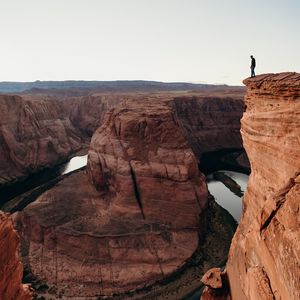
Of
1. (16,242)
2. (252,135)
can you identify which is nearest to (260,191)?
(252,135)

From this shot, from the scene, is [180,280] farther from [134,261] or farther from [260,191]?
[260,191]

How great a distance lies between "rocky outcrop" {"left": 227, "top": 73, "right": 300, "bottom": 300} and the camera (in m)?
9.44

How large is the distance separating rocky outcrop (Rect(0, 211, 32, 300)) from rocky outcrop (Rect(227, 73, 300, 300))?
9.58 m

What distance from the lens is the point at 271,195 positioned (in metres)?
12.2

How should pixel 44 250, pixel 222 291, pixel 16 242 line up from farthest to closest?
pixel 44 250, pixel 222 291, pixel 16 242

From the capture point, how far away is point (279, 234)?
9812 mm

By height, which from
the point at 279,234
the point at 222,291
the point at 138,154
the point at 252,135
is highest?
the point at 252,135

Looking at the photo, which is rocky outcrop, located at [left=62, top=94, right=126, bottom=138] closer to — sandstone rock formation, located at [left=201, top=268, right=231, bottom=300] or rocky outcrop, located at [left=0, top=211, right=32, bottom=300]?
rocky outcrop, located at [left=0, top=211, right=32, bottom=300]

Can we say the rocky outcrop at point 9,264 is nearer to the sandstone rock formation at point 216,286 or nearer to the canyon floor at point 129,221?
the sandstone rock formation at point 216,286

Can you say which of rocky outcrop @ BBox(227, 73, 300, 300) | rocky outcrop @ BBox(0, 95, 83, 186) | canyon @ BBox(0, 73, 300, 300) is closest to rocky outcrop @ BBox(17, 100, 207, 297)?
canyon @ BBox(0, 73, 300, 300)

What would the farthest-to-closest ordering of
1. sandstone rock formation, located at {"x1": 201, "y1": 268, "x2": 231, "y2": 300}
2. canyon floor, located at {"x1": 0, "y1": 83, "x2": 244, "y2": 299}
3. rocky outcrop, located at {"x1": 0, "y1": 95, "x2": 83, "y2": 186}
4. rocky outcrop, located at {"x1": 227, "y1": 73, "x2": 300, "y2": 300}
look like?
rocky outcrop, located at {"x1": 0, "y1": 95, "x2": 83, "y2": 186} → canyon floor, located at {"x1": 0, "y1": 83, "x2": 244, "y2": 299} → sandstone rock formation, located at {"x1": 201, "y1": 268, "x2": 231, "y2": 300} → rocky outcrop, located at {"x1": 227, "y1": 73, "x2": 300, "y2": 300}

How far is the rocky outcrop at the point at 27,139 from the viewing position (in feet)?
214

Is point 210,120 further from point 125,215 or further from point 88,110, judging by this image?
point 125,215

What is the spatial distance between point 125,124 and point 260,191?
25.4 metres
